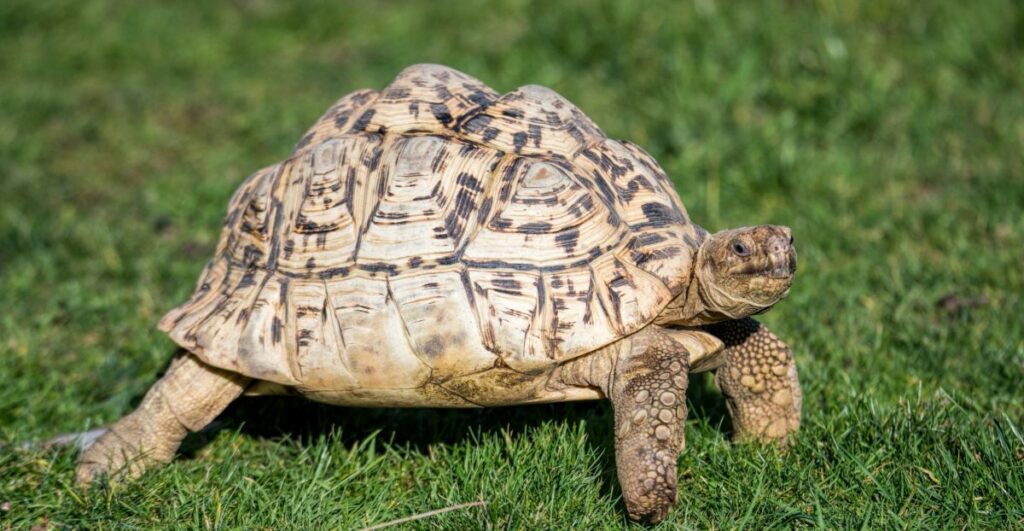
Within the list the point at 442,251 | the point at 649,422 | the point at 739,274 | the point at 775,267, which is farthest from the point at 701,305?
the point at 442,251

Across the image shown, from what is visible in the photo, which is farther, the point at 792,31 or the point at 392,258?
the point at 792,31

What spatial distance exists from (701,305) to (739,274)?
0.73 feet

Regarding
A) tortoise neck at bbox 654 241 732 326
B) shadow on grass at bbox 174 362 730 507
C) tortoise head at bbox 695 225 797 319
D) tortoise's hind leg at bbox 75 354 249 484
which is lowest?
shadow on grass at bbox 174 362 730 507

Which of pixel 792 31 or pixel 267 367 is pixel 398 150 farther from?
pixel 792 31

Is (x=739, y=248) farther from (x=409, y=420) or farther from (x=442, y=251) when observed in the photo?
(x=409, y=420)

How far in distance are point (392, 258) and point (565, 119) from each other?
88 cm

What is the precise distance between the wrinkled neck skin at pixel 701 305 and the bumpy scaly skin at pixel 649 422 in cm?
17

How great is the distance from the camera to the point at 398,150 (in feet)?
12.8

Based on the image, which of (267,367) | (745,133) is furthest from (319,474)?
(745,133)

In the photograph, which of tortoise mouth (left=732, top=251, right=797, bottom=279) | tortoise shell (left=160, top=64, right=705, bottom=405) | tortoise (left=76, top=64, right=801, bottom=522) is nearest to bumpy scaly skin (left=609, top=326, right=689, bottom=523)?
tortoise (left=76, top=64, right=801, bottom=522)

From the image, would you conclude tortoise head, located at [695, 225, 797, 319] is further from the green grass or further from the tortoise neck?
the green grass

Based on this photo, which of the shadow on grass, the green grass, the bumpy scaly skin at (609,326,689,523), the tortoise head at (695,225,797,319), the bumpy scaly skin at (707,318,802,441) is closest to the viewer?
the bumpy scaly skin at (609,326,689,523)

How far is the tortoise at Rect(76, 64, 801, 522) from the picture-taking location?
3.54m

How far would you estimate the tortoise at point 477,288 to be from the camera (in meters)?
3.54
